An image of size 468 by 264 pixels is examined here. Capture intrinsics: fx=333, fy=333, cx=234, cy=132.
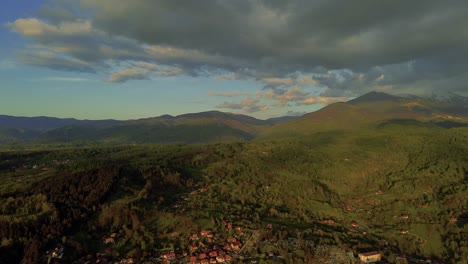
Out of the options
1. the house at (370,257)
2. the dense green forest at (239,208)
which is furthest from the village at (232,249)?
the dense green forest at (239,208)

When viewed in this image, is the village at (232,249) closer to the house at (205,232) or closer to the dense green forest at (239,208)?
the house at (205,232)

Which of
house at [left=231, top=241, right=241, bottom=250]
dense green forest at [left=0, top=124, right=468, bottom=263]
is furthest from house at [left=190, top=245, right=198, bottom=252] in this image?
house at [left=231, top=241, right=241, bottom=250]

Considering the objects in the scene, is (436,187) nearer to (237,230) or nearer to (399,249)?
(399,249)

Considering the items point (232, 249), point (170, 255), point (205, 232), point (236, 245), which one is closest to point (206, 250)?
point (232, 249)

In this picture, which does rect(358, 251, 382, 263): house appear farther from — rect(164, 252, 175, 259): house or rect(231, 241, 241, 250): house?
rect(164, 252, 175, 259): house

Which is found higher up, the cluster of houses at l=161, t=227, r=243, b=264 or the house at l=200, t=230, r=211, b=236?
the house at l=200, t=230, r=211, b=236

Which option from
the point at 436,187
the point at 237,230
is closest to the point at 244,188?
the point at 237,230
